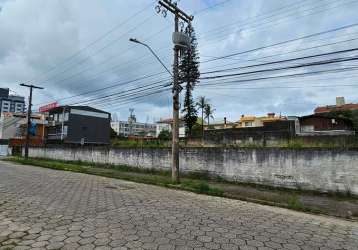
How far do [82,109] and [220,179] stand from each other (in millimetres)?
44539

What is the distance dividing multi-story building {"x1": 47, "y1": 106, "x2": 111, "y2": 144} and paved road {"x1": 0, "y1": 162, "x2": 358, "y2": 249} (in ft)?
146

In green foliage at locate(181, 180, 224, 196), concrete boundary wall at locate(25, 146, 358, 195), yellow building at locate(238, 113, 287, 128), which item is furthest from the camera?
yellow building at locate(238, 113, 287, 128)

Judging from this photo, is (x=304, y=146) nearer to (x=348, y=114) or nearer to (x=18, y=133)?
(x=348, y=114)

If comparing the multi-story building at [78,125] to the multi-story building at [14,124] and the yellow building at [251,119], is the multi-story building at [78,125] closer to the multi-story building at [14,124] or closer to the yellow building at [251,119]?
the multi-story building at [14,124]

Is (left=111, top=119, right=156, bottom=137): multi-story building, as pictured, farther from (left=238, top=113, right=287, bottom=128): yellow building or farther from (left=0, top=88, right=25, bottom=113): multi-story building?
(left=238, top=113, right=287, bottom=128): yellow building

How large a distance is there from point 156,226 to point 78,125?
5034 centimetres

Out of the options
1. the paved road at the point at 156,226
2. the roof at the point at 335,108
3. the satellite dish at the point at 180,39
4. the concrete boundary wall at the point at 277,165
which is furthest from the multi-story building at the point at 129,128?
the paved road at the point at 156,226

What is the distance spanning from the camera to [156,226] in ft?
19.1

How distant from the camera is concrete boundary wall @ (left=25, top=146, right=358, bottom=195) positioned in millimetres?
10773

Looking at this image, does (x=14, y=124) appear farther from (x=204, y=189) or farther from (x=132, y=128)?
(x=204, y=189)

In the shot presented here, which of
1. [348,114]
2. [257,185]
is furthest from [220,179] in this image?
[348,114]

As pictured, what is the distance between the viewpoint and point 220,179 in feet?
48.9

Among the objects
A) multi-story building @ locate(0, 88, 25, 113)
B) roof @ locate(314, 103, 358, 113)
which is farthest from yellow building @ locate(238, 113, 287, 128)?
multi-story building @ locate(0, 88, 25, 113)

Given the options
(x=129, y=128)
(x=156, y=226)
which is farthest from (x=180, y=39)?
(x=129, y=128)
